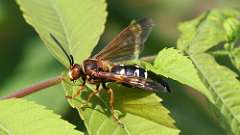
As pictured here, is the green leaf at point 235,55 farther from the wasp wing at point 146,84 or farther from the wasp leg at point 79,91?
the wasp leg at point 79,91

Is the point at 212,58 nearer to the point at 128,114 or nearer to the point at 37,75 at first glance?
the point at 128,114

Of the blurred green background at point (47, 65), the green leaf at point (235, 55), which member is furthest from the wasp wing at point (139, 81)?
the blurred green background at point (47, 65)

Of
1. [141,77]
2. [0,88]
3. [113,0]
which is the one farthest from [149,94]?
[113,0]

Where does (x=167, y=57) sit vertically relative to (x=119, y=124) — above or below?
above

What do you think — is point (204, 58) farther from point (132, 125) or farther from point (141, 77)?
point (132, 125)

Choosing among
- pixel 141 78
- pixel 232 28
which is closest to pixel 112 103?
pixel 141 78

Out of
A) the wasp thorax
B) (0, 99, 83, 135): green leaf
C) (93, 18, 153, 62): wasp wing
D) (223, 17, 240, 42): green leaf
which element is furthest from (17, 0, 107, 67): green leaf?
(223, 17, 240, 42): green leaf

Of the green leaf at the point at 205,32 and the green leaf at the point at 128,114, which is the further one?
the green leaf at the point at 205,32
